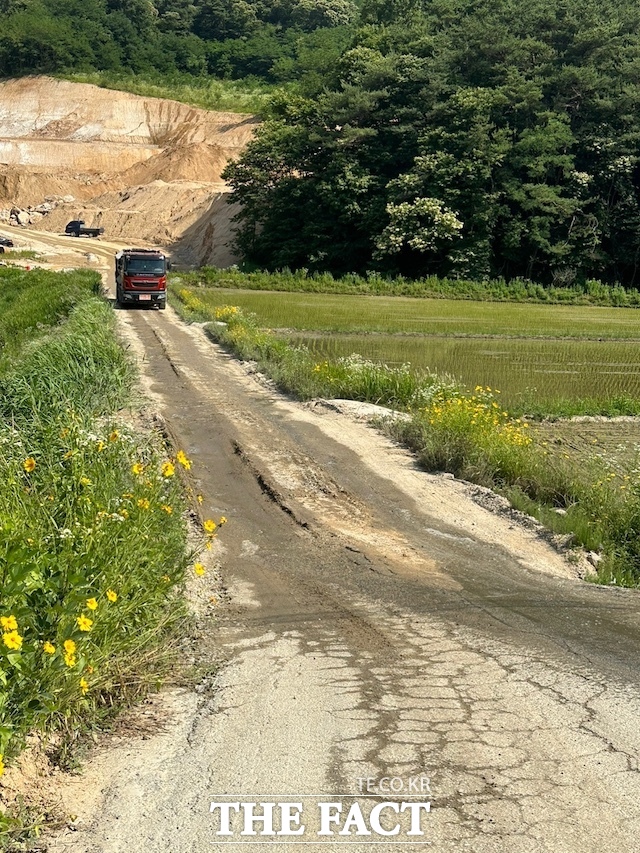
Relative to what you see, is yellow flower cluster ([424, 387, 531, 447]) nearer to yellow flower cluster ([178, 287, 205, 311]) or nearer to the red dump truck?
yellow flower cluster ([178, 287, 205, 311])

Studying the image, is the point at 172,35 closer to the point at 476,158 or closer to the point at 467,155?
the point at 467,155

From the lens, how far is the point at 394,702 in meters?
6.04

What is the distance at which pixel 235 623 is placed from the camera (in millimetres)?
7613

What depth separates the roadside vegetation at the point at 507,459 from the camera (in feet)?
33.9

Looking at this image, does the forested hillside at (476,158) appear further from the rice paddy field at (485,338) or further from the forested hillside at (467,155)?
the rice paddy field at (485,338)

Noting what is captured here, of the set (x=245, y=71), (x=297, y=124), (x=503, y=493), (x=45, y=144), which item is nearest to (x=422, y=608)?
(x=503, y=493)

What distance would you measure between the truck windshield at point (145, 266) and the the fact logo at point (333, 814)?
34.8m

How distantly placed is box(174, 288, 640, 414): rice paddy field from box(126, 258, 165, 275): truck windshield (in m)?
2.62

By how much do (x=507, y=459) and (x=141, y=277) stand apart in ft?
91.2

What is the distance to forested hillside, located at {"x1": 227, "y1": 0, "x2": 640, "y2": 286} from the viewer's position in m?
60.5

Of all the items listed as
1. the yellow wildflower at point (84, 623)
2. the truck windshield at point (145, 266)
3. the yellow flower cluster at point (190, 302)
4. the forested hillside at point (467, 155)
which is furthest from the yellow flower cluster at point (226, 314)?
the forested hillside at point (467, 155)

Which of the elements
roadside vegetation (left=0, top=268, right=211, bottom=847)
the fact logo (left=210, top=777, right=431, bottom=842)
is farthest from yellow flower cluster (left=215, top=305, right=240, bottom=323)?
the fact logo (left=210, top=777, right=431, bottom=842)

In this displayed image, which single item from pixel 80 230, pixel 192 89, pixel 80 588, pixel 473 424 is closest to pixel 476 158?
pixel 80 230

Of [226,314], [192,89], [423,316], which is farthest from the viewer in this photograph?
[192,89]
